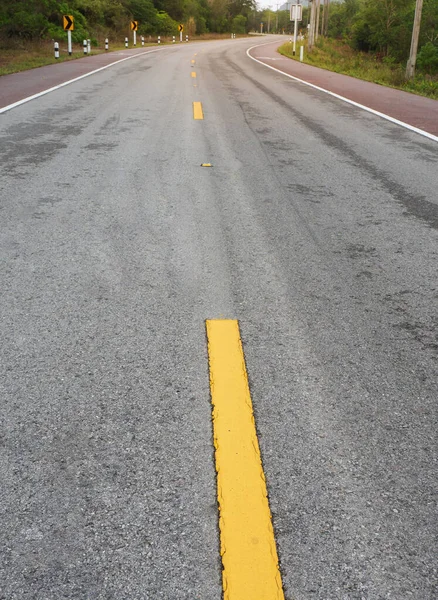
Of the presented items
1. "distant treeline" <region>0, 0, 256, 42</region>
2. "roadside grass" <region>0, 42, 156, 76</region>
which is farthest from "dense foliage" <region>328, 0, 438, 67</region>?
"roadside grass" <region>0, 42, 156, 76</region>

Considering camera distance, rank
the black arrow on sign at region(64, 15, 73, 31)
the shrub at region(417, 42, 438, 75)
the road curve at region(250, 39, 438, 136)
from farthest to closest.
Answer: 1. the shrub at region(417, 42, 438, 75)
2. the black arrow on sign at region(64, 15, 73, 31)
3. the road curve at region(250, 39, 438, 136)

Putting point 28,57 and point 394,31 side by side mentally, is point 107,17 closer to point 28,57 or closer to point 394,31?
point 394,31

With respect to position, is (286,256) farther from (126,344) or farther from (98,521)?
(98,521)

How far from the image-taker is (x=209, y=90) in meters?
14.9

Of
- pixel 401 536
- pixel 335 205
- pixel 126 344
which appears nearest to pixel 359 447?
pixel 401 536

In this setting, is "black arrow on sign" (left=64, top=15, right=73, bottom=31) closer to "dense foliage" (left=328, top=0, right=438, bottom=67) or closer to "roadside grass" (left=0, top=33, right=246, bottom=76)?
"roadside grass" (left=0, top=33, right=246, bottom=76)

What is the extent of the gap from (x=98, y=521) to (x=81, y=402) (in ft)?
2.26

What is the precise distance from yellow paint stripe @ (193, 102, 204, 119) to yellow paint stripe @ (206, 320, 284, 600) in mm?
8335

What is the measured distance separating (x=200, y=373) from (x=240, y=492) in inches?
31.2

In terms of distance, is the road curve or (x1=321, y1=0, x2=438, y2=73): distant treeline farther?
(x1=321, y1=0, x2=438, y2=73): distant treeline

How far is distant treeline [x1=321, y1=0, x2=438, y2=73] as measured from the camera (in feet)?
156

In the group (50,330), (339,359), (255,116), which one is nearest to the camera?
(339,359)

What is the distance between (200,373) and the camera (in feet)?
8.87

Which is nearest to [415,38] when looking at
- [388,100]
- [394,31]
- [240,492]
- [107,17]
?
[388,100]
